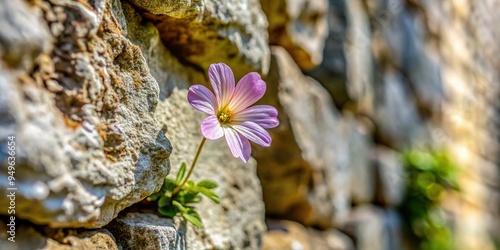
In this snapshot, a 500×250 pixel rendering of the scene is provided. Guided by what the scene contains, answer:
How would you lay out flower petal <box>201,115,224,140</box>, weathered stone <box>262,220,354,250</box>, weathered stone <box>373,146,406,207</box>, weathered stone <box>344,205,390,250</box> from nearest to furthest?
flower petal <box>201,115,224,140</box>
weathered stone <box>262,220,354,250</box>
weathered stone <box>344,205,390,250</box>
weathered stone <box>373,146,406,207</box>

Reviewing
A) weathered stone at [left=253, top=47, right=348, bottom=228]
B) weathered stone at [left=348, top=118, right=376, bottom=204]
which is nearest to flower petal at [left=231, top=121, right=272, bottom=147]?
weathered stone at [left=253, top=47, right=348, bottom=228]

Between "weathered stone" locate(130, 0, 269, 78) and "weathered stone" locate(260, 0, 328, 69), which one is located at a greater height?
"weathered stone" locate(130, 0, 269, 78)

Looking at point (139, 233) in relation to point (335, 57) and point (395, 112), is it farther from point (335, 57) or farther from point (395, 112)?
point (395, 112)

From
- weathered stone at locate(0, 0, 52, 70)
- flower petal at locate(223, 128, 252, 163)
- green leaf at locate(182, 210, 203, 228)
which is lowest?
green leaf at locate(182, 210, 203, 228)

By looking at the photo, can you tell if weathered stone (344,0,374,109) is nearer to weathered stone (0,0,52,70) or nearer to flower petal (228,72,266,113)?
flower petal (228,72,266,113)

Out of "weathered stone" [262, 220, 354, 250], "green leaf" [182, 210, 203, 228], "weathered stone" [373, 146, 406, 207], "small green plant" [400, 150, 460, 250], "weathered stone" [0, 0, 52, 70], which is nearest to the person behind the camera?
"weathered stone" [0, 0, 52, 70]

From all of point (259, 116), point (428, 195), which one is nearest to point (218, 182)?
point (259, 116)

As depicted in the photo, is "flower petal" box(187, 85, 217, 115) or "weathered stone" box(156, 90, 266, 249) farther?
"weathered stone" box(156, 90, 266, 249)

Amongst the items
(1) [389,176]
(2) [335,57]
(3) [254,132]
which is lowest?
(1) [389,176]
